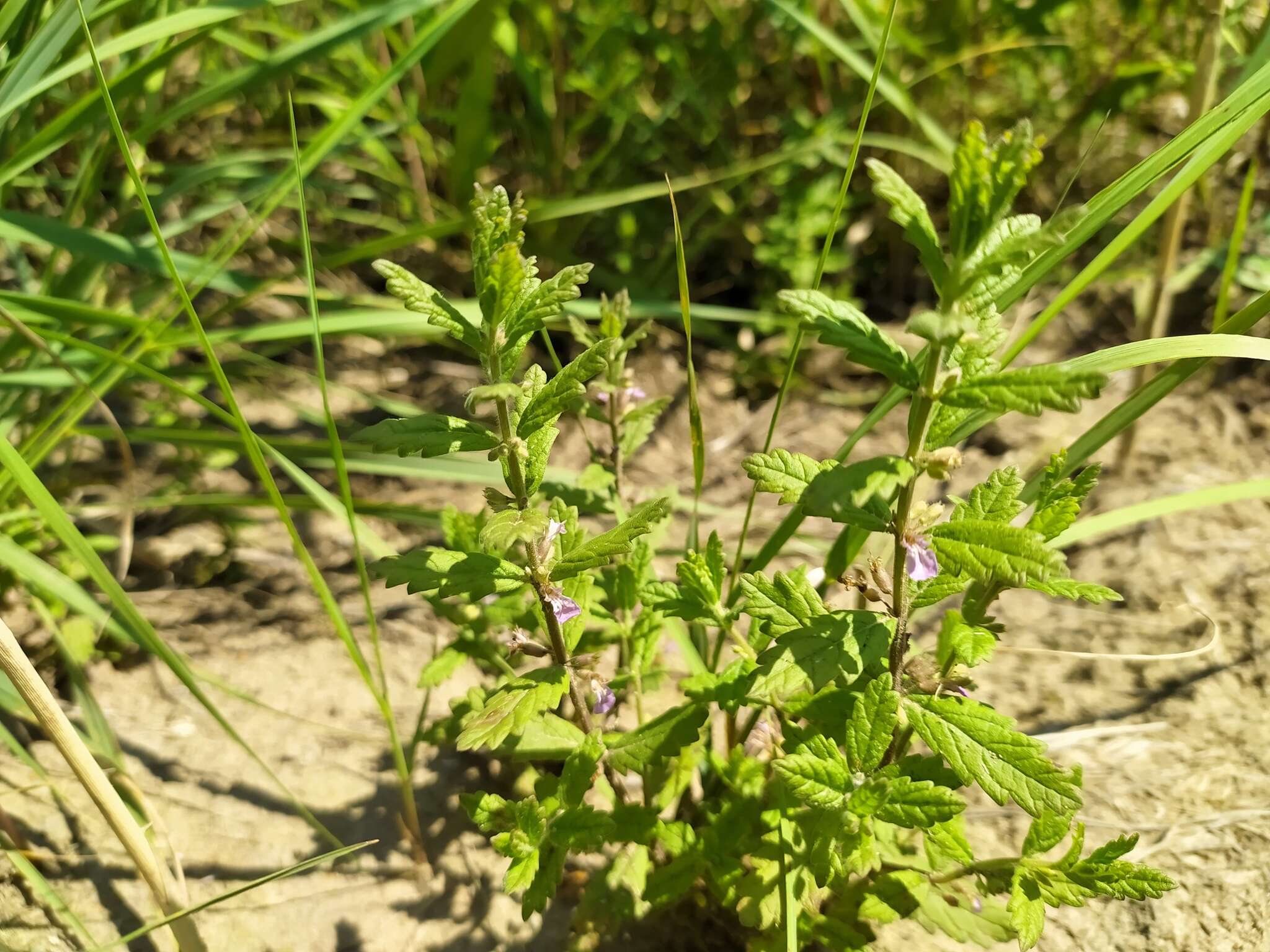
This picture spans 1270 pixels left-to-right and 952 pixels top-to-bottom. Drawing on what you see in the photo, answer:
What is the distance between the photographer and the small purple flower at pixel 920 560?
102cm

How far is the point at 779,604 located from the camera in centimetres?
113

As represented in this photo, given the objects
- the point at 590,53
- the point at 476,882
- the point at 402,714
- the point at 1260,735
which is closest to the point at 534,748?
the point at 476,882

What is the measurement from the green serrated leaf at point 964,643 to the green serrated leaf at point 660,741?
1.14ft

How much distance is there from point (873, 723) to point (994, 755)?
0.43 feet

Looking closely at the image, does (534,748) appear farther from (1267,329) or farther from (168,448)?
(1267,329)

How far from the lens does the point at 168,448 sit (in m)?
2.36

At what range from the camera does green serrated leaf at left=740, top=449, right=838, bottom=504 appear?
101cm

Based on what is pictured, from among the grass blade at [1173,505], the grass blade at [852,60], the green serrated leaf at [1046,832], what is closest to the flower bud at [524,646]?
the green serrated leaf at [1046,832]

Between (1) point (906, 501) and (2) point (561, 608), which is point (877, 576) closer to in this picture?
(1) point (906, 501)

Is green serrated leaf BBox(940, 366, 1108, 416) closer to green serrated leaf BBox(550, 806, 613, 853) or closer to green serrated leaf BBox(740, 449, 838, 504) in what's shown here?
green serrated leaf BBox(740, 449, 838, 504)

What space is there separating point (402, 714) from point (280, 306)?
1459mm

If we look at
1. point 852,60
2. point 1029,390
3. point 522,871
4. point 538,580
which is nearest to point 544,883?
point 522,871

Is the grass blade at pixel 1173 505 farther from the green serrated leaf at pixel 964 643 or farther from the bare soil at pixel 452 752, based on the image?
the green serrated leaf at pixel 964 643

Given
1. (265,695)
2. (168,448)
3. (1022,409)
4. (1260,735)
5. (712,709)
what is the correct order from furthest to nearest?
1. (168,448)
2. (265,695)
3. (712,709)
4. (1260,735)
5. (1022,409)
